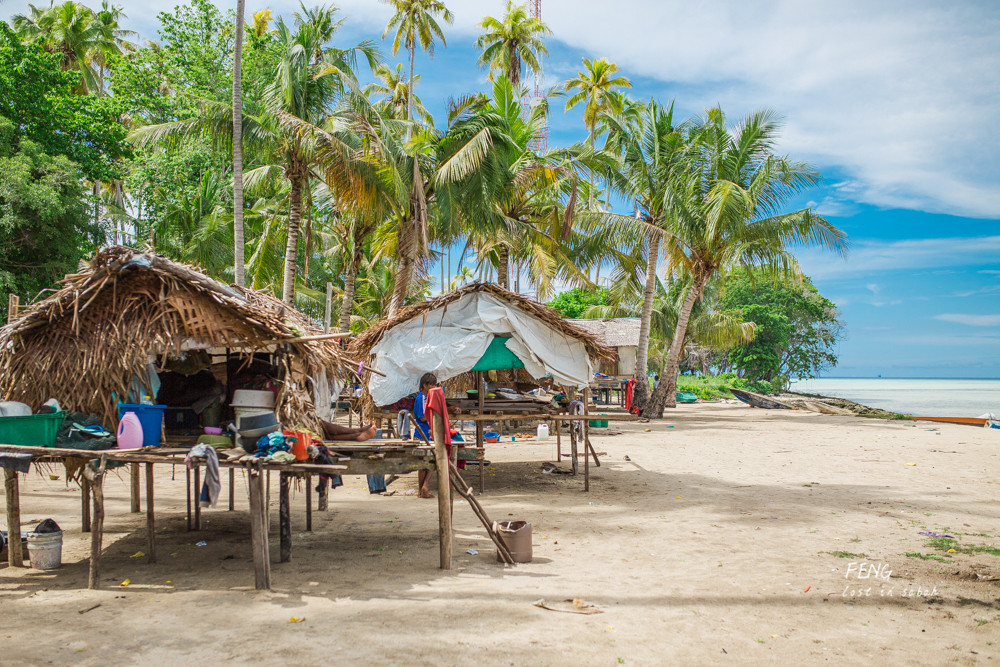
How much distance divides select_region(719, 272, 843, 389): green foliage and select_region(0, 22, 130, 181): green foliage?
129 feet

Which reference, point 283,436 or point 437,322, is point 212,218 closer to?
point 437,322

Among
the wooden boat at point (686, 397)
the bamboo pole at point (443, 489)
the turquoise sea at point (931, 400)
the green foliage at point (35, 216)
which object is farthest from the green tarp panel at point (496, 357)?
the wooden boat at point (686, 397)

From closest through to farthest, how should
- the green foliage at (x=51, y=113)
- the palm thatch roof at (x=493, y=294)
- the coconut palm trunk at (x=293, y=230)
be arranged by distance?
the palm thatch roof at (x=493, y=294) < the green foliage at (x=51, y=113) < the coconut palm trunk at (x=293, y=230)

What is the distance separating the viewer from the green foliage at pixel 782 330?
47125 mm

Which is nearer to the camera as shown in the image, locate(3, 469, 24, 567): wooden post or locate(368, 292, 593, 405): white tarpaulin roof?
locate(3, 469, 24, 567): wooden post

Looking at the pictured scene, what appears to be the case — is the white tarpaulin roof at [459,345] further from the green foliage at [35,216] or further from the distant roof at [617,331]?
the distant roof at [617,331]

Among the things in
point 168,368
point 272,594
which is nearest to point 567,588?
point 272,594

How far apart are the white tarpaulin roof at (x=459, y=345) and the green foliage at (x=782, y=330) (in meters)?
38.1

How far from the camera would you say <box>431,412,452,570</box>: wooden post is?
6617 mm

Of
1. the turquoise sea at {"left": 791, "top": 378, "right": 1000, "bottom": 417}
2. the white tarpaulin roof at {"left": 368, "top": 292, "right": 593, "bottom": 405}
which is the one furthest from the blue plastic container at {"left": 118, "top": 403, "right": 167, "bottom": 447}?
the turquoise sea at {"left": 791, "top": 378, "right": 1000, "bottom": 417}

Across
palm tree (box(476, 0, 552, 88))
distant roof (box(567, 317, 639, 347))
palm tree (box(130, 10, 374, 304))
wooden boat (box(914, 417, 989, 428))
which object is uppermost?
palm tree (box(476, 0, 552, 88))

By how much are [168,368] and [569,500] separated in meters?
6.01

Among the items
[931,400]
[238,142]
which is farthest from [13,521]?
[931,400]

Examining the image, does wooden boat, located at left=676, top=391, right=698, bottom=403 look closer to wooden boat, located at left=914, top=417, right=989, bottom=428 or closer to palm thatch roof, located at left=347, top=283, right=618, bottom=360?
wooden boat, located at left=914, top=417, right=989, bottom=428
